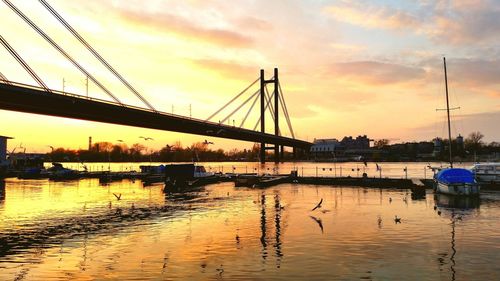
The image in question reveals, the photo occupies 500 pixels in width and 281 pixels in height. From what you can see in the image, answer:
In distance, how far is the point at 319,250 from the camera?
2019 cm

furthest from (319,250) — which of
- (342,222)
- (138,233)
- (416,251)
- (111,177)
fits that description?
(111,177)

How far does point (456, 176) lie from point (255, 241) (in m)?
27.6

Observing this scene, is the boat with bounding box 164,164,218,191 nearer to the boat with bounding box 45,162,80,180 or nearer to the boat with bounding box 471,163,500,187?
the boat with bounding box 45,162,80,180

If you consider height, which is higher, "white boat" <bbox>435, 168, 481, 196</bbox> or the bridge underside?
the bridge underside

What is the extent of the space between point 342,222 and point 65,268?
16999mm

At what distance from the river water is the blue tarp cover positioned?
3.00 meters

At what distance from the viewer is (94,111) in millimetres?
66062

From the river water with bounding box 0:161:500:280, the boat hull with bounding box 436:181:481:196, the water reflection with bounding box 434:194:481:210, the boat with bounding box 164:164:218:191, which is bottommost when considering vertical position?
the river water with bounding box 0:161:500:280

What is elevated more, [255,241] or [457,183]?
[457,183]

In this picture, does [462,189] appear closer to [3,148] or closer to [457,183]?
[457,183]

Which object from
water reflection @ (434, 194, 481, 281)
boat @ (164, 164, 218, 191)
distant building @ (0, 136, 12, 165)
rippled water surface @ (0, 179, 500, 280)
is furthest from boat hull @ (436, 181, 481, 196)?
distant building @ (0, 136, 12, 165)

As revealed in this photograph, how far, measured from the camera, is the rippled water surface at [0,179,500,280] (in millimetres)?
16969

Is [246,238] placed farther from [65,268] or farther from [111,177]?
[111,177]

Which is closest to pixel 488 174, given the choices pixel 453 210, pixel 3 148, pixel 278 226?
pixel 453 210
